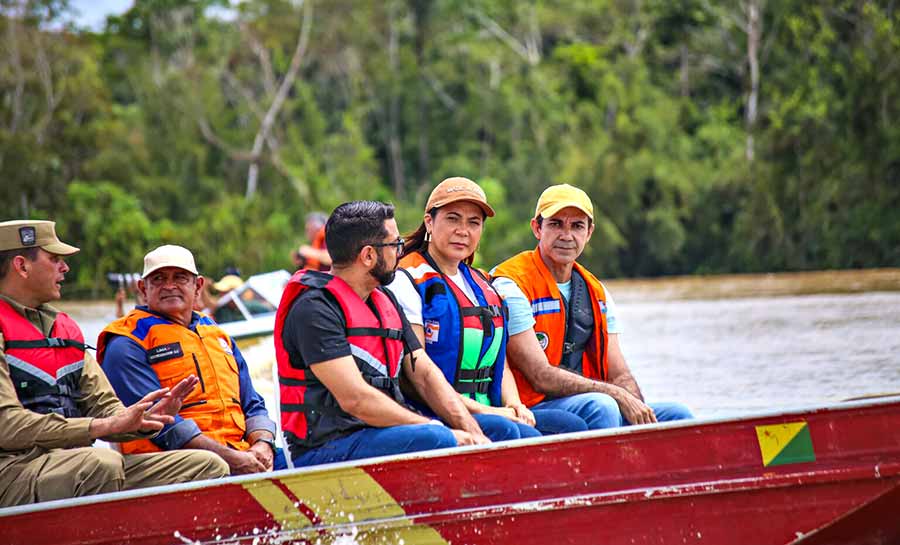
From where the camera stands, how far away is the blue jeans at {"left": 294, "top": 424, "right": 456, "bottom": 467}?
370 cm

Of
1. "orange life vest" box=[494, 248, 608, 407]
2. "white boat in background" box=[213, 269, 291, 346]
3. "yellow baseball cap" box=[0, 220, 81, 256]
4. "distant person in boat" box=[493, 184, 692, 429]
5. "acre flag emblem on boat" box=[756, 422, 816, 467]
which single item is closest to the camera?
"acre flag emblem on boat" box=[756, 422, 816, 467]

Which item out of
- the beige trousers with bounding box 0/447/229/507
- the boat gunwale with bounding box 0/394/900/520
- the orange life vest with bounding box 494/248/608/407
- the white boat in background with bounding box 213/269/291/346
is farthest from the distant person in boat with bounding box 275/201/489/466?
the white boat in background with bounding box 213/269/291/346

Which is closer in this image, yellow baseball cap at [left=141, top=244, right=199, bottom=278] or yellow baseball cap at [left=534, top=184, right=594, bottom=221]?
yellow baseball cap at [left=141, top=244, right=199, bottom=278]

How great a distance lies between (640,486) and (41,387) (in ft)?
6.39

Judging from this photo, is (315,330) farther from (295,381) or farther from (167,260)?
(167,260)

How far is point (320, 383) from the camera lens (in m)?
3.67

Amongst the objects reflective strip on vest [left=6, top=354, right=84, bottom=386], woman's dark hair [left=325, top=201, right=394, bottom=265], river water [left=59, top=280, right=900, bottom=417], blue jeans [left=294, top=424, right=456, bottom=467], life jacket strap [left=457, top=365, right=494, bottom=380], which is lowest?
river water [left=59, top=280, right=900, bottom=417]

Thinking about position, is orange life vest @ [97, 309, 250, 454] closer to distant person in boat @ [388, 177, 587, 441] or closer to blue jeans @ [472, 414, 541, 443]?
distant person in boat @ [388, 177, 587, 441]

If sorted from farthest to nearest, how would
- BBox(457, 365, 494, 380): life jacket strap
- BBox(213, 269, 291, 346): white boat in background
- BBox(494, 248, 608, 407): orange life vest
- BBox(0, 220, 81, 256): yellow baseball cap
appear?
BBox(213, 269, 291, 346): white boat in background, BBox(494, 248, 608, 407): orange life vest, BBox(457, 365, 494, 380): life jacket strap, BBox(0, 220, 81, 256): yellow baseball cap

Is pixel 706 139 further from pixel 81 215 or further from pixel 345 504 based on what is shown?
pixel 345 504

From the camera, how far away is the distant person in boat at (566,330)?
439 cm

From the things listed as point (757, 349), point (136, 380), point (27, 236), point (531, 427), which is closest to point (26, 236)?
point (27, 236)

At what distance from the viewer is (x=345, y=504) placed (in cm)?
361

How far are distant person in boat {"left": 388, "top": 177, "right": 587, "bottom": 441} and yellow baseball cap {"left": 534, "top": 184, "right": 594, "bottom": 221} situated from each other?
1.36 ft
